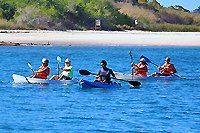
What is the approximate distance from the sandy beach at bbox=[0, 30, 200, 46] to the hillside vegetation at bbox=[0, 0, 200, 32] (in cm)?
341

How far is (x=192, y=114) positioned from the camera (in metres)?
20.5

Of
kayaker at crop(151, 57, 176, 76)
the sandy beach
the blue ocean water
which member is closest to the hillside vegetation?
the sandy beach

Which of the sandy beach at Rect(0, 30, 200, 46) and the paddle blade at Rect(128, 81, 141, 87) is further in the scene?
the sandy beach at Rect(0, 30, 200, 46)

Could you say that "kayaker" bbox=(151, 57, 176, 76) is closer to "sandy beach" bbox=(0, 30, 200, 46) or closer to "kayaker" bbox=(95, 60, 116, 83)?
"kayaker" bbox=(95, 60, 116, 83)

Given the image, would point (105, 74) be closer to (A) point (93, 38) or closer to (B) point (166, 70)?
(B) point (166, 70)

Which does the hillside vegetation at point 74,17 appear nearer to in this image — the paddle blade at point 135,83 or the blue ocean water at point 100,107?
the blue ocean water at point 100,107

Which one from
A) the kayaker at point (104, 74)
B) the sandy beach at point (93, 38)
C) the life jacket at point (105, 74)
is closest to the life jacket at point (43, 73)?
the kayaker at point (104, 74)

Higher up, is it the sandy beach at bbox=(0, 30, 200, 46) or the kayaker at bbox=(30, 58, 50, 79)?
the kayaker at bbox=(30, 58, 50, 79)

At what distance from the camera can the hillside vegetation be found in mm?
58562

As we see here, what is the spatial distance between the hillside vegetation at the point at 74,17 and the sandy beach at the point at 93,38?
3.41 metres

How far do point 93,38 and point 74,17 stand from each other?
10.2 metres

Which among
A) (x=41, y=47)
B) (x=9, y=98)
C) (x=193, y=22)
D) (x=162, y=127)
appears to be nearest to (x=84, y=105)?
(x=9, y=98)

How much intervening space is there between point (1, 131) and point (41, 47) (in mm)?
31127

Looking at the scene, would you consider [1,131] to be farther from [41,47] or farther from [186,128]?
[41,47]
